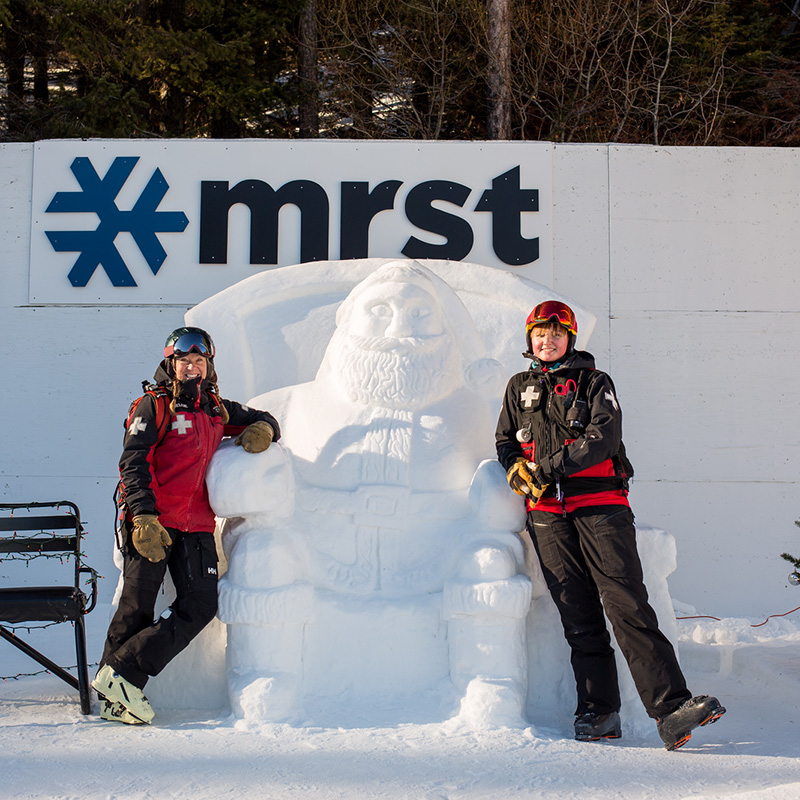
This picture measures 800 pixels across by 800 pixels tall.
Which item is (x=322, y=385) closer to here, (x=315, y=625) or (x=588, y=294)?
(x=315, y=625)

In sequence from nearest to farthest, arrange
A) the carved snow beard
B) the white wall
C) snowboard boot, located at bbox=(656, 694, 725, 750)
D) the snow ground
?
the snow ground → snowboard boot, located at bbox=(656, 694, 725, 750) → the carved snow beard → the white wall

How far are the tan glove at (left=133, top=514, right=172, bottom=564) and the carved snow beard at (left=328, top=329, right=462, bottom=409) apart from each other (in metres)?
0.80

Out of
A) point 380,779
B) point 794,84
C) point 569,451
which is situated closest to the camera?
point 380,779

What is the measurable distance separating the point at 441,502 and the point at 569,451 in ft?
1.72

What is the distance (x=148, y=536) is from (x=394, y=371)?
0.96m

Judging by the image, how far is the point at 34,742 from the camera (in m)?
2.33

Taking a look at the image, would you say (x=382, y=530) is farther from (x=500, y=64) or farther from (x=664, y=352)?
(x=500, y=64)

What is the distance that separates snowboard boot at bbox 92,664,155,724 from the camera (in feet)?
8.16

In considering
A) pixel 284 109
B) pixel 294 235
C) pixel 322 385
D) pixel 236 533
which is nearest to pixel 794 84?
pixel 284 109

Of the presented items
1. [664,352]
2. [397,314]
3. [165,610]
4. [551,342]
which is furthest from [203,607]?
[664,352]

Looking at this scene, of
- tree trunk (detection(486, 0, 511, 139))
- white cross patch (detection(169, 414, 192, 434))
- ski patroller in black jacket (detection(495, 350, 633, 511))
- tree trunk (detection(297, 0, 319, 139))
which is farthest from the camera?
tree trunk (detection(297, 0, 319, 139))

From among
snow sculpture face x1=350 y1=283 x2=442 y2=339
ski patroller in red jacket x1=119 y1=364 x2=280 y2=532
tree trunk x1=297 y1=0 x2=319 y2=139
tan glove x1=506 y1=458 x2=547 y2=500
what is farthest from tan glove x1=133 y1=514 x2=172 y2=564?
tree trunk x1=297 y1=0 x2=319 y2=139

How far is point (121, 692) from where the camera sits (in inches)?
98.0

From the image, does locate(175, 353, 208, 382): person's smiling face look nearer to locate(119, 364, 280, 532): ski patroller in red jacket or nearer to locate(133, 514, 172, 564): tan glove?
locate(119, 364, 280, 532): ski patroller in red jacket
